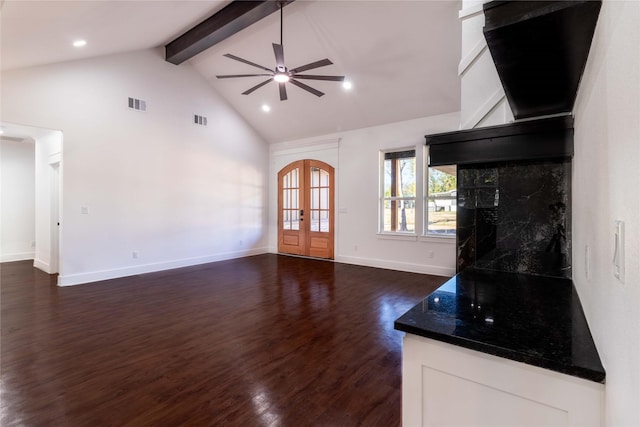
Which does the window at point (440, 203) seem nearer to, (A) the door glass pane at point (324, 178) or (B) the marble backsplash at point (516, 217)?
(A) the door glass pane at point (324, 178)

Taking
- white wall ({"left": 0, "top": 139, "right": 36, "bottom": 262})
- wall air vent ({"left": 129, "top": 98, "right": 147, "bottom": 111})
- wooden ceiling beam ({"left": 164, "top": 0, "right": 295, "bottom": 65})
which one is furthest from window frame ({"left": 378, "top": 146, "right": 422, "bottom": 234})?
white wall ({"left": 0, "top": 139, "right": 36, "bottom": 262})

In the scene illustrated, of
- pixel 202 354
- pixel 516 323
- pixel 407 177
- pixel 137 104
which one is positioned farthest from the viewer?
pixel 407 177

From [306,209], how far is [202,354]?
5062mm

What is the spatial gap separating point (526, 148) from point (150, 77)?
6.25 m

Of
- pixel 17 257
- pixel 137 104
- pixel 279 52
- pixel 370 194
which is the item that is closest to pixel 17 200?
pixel 17 257

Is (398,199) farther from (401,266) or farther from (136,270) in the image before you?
(136,270)

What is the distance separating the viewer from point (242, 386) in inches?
84.9

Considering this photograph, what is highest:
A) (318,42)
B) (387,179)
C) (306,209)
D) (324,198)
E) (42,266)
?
(318,42)

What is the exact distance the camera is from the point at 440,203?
5594 mm

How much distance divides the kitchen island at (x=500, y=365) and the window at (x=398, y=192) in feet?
15.7

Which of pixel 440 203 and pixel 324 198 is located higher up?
pixel 324 198

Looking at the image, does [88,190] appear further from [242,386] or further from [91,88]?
[242,386]

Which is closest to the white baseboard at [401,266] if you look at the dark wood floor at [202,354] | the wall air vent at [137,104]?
the dark wood floor at [202,354]

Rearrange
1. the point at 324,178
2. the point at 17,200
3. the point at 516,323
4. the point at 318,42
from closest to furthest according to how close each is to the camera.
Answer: the point at 516,323
the point at 318,42
the point at 17,200
the point at 324,178
